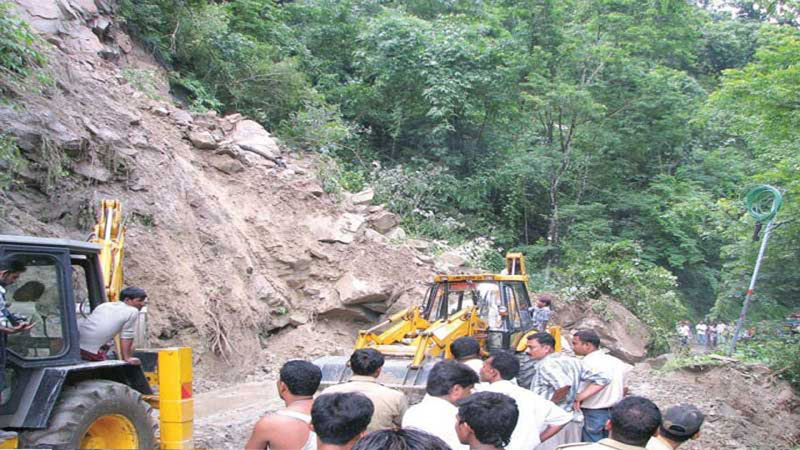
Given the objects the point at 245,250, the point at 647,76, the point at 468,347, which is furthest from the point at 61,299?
the point at 647,76

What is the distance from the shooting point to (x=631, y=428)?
332cm

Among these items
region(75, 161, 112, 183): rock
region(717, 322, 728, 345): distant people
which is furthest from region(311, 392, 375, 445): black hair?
region(717, 322, 728, 345): distant people

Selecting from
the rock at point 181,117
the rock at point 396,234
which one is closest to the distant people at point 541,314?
the rock at point 396,234

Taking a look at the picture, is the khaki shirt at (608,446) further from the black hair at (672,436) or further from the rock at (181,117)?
the rock at (181,117)

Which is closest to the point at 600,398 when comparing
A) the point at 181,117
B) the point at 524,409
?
the point at 524,409

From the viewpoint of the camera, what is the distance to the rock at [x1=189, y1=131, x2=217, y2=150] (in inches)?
569

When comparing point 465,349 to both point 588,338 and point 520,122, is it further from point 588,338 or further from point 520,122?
point 520,122

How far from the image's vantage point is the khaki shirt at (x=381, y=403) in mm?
3955

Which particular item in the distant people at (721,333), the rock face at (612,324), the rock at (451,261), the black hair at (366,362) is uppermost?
the black hair at (366,362)

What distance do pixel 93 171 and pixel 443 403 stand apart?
901 cm

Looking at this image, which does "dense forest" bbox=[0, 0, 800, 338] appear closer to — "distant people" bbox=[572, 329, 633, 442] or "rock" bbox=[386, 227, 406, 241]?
"rock" bbox=[386, 227, 406, 241]

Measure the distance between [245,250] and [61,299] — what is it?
27.0ft

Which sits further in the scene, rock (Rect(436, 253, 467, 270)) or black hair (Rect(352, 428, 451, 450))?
rock (Rect(436, 253, 467, 270))

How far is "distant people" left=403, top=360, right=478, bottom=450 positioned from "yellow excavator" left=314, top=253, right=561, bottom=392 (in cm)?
410
